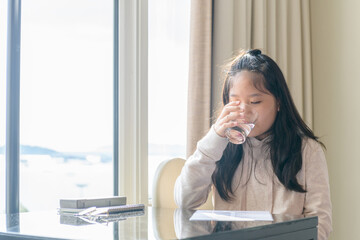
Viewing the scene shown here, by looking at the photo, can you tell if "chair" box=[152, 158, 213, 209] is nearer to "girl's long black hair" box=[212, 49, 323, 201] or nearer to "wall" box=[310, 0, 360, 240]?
"girl's long black hair" box=[212, 49, 323, 201]

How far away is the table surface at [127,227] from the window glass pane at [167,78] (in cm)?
118

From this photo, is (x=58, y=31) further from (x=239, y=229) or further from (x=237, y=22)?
(x=239, y=229)

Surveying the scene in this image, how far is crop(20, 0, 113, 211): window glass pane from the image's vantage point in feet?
7.23

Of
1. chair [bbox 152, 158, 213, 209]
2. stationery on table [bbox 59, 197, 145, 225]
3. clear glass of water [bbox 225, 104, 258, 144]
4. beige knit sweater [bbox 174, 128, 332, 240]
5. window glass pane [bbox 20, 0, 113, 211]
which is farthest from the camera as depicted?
window glass pane [bbox 20, 0, 113, 211]

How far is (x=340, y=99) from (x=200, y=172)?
1577mm

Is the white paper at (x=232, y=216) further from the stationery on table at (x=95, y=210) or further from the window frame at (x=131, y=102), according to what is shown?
the window frame at (x=131, y=102)

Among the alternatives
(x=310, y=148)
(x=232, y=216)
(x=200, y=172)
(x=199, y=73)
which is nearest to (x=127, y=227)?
(x=232, y=216)

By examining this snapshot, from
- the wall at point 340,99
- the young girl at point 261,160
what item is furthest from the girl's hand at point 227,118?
the wall at point 340,99

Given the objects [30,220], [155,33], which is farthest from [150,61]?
[30,220]

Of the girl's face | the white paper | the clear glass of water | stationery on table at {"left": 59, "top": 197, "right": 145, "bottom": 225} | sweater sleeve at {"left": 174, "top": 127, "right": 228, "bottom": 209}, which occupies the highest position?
the girl's face

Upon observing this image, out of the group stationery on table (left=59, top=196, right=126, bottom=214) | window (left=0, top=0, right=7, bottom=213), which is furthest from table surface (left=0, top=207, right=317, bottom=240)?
window (left=0, top=0, right=7, bottom=213)

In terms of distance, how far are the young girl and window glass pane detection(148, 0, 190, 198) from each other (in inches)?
31.8

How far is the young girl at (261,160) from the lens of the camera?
161 centimetres

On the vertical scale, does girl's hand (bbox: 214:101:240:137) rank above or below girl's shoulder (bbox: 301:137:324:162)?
above
